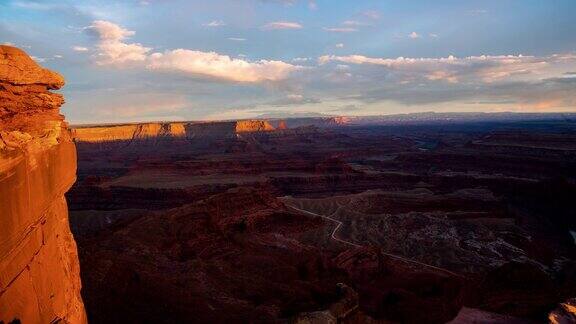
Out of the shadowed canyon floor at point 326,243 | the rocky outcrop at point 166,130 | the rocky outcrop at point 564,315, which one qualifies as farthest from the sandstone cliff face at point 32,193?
the rocky outcrop at point 166,130

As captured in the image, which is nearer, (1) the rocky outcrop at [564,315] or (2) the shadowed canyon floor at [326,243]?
(1) the rocky outcrop at [564,315]

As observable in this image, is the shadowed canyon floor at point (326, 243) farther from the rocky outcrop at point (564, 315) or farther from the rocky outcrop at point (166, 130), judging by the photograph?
the rocky outcrop at point (166, 130)

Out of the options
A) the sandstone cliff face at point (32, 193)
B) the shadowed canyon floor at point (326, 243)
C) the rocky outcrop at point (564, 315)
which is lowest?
the shadowed canyon floor at point (326, 243)

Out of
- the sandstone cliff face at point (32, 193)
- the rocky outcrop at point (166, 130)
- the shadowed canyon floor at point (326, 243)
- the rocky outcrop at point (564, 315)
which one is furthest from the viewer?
the rocky outcrop at point (166, 130)

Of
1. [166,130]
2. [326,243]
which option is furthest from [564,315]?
[166,130]

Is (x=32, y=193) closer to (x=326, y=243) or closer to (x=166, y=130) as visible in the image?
(x=326, y=243)
